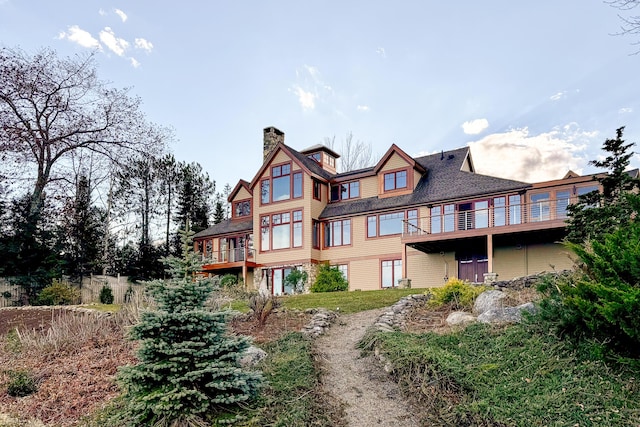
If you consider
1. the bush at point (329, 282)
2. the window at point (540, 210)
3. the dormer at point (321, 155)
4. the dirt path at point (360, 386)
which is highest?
the dormer at point (321, 155)

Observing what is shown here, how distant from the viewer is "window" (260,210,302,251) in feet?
78.9

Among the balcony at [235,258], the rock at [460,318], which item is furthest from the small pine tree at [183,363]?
the balcony at [235,258]

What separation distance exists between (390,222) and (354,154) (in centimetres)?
1660

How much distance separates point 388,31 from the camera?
12.0 meters

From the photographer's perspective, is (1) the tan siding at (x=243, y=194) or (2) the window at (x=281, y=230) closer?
(2) the window at (x=281, y=230)

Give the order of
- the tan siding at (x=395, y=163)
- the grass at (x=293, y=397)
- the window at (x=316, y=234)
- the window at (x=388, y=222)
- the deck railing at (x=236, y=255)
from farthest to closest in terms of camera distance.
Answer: the deck railing at (x=236, y=255), the window at (x=316, y=234), the tan siding at (x=395, y=163), the window at (x=388, y=222), the grass at (x=293, y=397)

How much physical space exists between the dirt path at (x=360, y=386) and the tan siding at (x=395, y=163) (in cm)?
1361

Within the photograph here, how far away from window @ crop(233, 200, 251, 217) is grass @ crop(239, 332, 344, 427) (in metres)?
20.3

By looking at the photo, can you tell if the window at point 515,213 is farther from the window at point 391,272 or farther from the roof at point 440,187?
the window at point 391,272

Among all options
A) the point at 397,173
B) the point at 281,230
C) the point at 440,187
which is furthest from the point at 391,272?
the point at 281,230

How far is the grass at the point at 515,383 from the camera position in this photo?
219 inches

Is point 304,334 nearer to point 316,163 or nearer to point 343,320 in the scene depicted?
point 343,320

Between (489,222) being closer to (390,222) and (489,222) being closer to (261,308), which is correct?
(390,222)

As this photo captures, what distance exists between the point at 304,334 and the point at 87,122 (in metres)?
19.7
